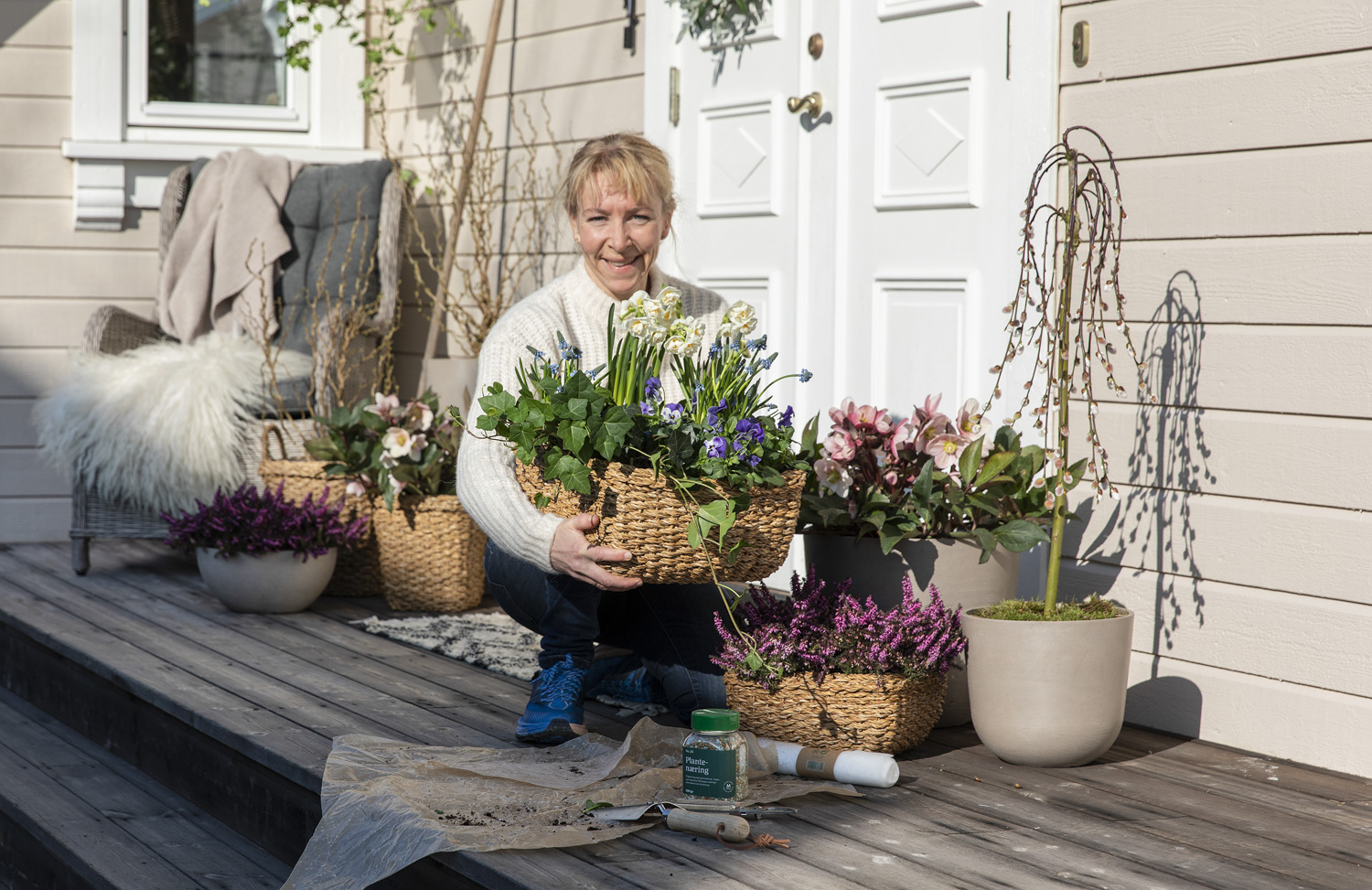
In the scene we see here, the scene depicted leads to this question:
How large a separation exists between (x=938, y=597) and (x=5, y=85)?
3.75 m

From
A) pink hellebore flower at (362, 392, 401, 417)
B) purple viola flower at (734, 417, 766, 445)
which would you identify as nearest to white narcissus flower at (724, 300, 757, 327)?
purple viola flower at (734, 417, 766, 445)

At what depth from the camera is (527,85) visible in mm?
4305

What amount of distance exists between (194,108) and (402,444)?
79.6 inches

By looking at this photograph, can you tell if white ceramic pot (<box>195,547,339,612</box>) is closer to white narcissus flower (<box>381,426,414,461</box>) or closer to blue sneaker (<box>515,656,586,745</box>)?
white narcissus flower (<box>381,426,414,461</box>)

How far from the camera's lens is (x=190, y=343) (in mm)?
4336

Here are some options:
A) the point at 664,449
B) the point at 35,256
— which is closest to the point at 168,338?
the point at 35,256

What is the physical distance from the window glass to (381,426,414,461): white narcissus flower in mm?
1990

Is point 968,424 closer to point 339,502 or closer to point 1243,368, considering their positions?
point 1243,368

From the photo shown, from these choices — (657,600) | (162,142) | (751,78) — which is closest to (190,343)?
(162,142)

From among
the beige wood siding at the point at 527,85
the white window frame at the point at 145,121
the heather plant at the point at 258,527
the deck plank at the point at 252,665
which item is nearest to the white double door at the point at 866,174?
the beige wood siding at the point at 527,85

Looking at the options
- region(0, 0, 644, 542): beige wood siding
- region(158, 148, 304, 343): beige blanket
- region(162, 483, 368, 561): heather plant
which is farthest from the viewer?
region(0, 0, 644, 542): beige wood siding

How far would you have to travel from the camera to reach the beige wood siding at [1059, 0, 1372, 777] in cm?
226

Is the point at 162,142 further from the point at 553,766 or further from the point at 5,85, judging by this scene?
the point at 553,766

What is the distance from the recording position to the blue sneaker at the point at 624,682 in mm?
2678
